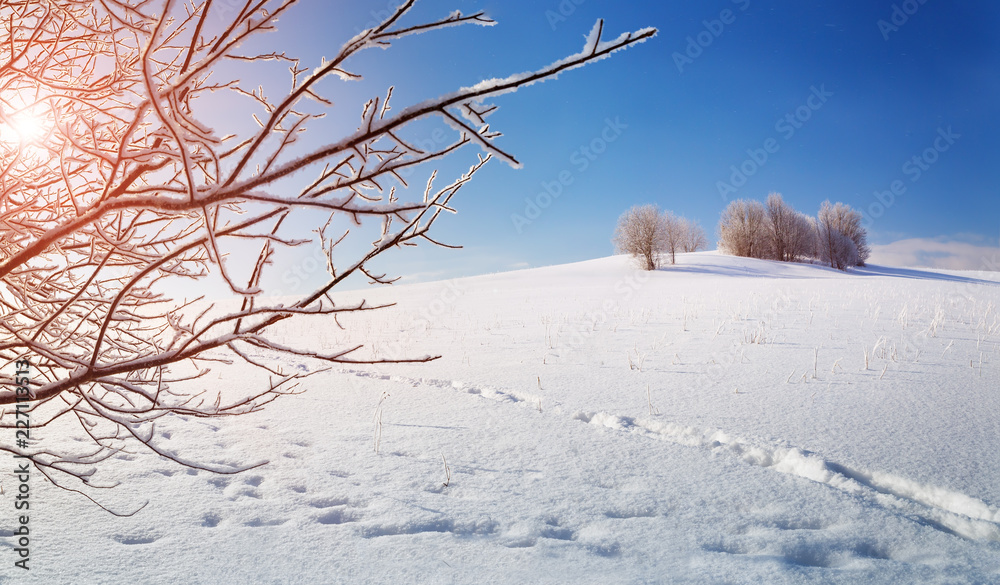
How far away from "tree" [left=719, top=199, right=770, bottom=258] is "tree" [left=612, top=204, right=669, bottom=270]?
11181mm

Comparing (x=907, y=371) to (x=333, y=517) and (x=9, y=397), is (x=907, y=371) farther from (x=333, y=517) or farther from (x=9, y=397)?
(x=9, y=397)

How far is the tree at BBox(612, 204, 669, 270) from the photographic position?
27766 mm

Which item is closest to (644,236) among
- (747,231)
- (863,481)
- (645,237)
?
(645,237)

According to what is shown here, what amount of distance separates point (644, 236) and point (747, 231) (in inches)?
524

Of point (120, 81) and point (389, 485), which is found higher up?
point (120, 81)

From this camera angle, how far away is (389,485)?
245 cm

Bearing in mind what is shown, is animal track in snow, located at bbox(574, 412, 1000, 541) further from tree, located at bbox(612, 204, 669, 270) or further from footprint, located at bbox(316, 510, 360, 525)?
tree, located at bbox(612, 204, 669, 270)

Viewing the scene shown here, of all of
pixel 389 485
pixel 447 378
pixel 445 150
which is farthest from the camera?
pixel 447 378

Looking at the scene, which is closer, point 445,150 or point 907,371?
point 445,150

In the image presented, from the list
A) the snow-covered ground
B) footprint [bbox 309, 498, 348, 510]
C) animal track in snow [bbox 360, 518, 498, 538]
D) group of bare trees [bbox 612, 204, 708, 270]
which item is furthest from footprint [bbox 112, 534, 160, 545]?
group of bare trees [bbox 612, 204, 708, 270]

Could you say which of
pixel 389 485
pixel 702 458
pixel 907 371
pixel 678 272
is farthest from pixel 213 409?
pixel 678 272

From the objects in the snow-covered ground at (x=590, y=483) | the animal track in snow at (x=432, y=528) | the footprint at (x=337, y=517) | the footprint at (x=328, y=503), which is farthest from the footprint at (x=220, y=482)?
the animal track in snow at (x=432, y=528)

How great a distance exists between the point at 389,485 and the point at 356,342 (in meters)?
6.13

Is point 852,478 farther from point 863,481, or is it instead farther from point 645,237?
point 645,237
